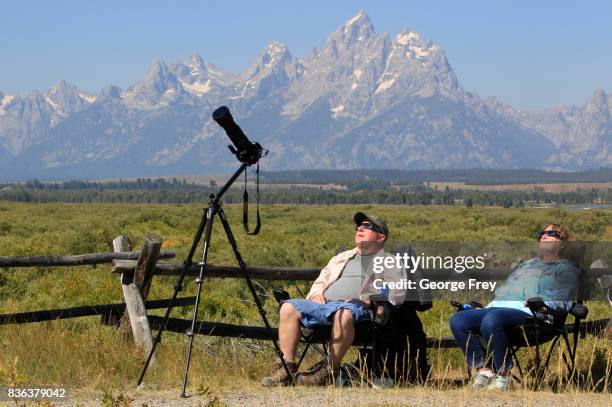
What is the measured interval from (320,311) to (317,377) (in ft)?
1.53

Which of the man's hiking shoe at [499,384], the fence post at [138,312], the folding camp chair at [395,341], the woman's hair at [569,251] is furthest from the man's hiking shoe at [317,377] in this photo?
the woman's hair at [569,251]

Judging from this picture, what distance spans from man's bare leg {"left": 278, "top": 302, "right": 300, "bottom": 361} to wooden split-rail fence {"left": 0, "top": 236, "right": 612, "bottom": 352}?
1070 millimetres

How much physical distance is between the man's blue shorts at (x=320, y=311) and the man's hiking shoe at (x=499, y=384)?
101 centimetres

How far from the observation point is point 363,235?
704 cm

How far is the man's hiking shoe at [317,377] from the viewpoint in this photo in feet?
21.5

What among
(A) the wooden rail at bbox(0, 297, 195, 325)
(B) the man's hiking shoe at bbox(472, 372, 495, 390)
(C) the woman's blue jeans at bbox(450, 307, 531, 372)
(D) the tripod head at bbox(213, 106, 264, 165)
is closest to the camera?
(D) the tripod head at bbox(213, 106, 264, 165)

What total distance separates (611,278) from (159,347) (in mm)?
3607

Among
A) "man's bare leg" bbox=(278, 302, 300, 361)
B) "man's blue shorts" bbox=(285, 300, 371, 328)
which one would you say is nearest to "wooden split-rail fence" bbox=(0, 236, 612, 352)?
"man's blue shorts" bbox=(285, 300, 371, 328)

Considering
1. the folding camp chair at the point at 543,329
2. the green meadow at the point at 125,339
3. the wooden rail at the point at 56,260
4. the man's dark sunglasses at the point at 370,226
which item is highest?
the man's dark sunglasses at the point at 370,226

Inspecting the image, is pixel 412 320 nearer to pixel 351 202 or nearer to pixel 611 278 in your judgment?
pixel 611 278

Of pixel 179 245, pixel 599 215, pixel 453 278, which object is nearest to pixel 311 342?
pixel 453 278

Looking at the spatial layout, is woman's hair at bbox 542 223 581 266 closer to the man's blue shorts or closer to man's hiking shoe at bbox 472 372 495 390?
man's hiking shoe at bbox 472 372 495 390

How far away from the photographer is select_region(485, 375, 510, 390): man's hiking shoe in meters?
6.35

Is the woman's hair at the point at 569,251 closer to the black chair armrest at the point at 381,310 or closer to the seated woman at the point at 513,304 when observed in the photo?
the seated woman at the point at 513,304
